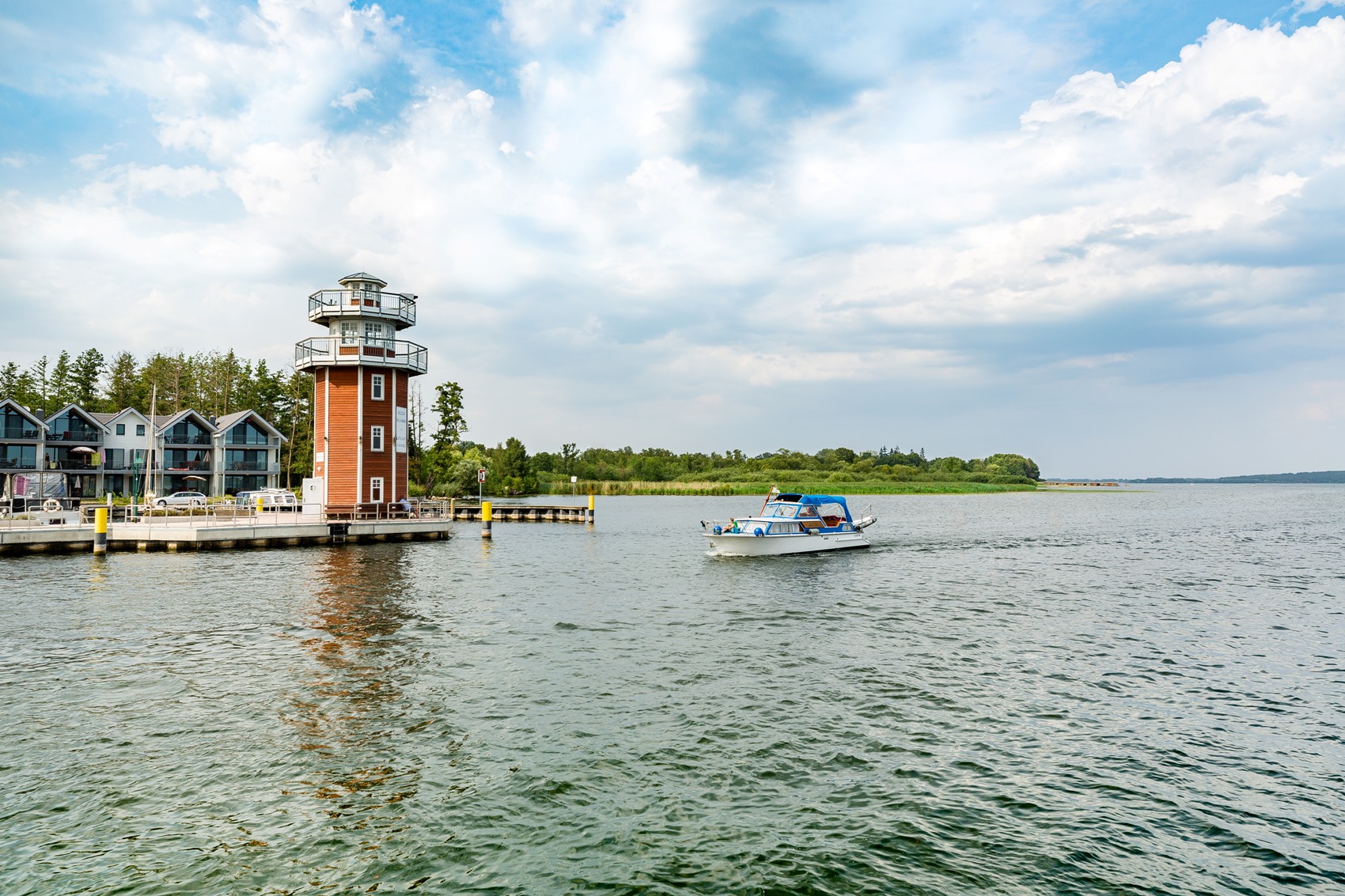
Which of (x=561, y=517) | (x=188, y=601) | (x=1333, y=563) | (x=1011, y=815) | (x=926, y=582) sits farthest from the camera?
(x=561, y=517)

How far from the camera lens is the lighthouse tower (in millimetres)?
50469

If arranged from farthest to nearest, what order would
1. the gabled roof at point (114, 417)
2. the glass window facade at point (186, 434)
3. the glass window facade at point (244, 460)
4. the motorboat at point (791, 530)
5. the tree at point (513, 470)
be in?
the tree at point (513, 470) → the glass window facade at point (244, 460) → the glass window facade at point (186, 434) → the gabled roof at point (114, 417) → the motorboat at point (791, 530)

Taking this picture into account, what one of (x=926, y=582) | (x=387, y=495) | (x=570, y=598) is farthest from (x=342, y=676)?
(x=387, y=495)

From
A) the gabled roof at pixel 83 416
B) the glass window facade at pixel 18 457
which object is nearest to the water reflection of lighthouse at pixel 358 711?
the glass window facade at pixel 18 457

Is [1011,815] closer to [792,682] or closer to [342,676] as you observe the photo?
[792,682]

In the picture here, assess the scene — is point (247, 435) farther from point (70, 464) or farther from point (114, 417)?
point (70, 464)

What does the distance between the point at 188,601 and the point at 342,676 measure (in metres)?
13.6

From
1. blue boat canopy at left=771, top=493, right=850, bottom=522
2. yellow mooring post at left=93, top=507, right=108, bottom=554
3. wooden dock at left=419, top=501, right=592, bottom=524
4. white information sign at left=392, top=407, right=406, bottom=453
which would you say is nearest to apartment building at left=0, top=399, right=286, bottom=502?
wooden dock at left=419, top=501, right=592, bottom=524

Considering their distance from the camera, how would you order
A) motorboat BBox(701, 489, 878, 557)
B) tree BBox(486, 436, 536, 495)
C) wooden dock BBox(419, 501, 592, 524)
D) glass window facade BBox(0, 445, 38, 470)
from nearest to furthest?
motorboat BBox(701, 489, 878, 557)
glass window facade BBox(0, 445, 38, 470)
wooden dock BBox(419, 501, 592, 524)
tree BBox(486, 436, 536, 495)

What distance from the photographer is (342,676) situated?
17719mm

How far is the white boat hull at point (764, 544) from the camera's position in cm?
4312

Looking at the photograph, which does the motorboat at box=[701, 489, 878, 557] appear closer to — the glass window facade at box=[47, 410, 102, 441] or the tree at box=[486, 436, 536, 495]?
the glass window facade at box=[47, 410, 102, 441]

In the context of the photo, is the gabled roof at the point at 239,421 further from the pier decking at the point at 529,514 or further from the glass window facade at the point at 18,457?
the pier decking at the point at 529,514

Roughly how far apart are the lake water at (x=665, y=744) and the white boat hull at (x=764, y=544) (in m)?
13.0
